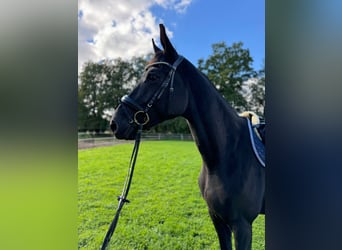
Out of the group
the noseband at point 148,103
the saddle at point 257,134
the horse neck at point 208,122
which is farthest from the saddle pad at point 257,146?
the noseband at point 148,103

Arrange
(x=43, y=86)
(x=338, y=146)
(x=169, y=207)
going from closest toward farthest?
(x=338, y=146)
(x=43, y=86)
(x=169, y=207)

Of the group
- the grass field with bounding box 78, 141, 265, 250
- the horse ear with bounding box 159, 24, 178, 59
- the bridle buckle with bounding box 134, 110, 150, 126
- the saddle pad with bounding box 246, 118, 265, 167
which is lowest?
the grass field with bounding box 78, 141, 265, 250

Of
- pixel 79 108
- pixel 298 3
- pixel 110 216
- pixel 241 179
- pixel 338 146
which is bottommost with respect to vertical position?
pixel 110 216

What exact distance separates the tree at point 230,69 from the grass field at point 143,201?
1.32 feet

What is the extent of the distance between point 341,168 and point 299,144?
18 cm

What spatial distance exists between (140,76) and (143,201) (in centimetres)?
77

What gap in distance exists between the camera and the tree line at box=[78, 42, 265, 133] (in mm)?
1301

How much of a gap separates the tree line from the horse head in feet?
0.80

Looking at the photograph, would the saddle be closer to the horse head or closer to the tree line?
the tree line

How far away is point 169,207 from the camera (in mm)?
1430

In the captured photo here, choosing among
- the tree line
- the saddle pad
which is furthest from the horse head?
the saddle pad

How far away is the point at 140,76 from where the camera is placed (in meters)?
1.31

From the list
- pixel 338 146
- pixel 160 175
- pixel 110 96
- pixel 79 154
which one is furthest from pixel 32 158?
pixel 338 146

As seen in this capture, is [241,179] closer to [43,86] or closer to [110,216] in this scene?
[110,216]
